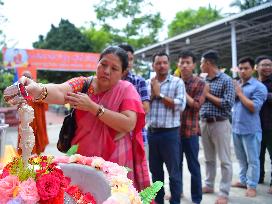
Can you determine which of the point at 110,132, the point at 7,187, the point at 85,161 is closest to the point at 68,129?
the point at 110,132

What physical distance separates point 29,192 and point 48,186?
0.06 meters

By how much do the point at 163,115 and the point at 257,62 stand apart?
1.97 m

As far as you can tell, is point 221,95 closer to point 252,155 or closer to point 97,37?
point 252,155

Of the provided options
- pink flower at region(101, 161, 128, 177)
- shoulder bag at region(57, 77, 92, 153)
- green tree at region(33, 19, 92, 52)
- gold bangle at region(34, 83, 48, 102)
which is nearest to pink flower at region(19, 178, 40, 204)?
pink flower at region(101, 161, 128, 177)

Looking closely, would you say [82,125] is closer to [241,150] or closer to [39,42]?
[241,150]

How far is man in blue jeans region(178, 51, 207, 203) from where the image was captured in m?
3.62

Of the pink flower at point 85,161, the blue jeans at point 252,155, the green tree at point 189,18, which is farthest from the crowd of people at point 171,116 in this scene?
the green tree at point 189,18

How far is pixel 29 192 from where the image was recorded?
3.75 ft

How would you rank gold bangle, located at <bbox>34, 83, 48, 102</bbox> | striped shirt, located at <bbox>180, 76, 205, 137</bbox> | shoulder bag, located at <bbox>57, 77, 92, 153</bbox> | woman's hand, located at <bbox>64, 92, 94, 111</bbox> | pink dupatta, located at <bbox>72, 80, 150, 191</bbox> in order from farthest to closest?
striped shirt, located at <bbox>180, 76, 205, 137</bbox>, shoulder bag, located at <bbox>57, 77, 92, 153</bbox>, pink dupatta, located at <bbox>72, 80, 150, 191</bbox>, woman's hand, located at <bbox>64, 92, 94, 111</bbox>, gold bangle, located at <bbox>34, 83, 48, 102</bbox>

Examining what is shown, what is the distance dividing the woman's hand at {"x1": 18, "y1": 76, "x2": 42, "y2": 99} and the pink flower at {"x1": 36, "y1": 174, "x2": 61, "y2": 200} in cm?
51

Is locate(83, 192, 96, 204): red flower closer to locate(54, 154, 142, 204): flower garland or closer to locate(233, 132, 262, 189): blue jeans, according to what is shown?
locate(54, 154, 142, 204): flower garland

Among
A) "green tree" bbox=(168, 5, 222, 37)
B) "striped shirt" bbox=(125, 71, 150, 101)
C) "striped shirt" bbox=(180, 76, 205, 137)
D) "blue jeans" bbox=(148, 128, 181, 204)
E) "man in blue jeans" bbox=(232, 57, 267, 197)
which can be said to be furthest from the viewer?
"green tree" bbox=(168, 5, 222, 37)

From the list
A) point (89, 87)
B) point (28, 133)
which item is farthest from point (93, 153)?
point (28, 133)

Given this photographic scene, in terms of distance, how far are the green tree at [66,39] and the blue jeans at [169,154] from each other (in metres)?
25.9
